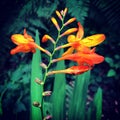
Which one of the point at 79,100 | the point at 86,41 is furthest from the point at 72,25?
the point at 86,41

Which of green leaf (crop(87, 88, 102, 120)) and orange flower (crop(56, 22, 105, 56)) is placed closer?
orange flower (crop(56, 22, 105, 56))

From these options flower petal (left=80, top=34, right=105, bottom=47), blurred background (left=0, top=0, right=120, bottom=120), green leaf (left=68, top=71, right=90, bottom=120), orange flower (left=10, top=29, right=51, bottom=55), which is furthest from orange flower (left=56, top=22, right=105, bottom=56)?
blurred background (left=0, top=0, right=120, bottom=120)

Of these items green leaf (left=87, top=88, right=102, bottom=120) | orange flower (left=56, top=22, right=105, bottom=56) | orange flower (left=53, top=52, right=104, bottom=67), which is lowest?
green leaf (left=87, top=88, right=102, bottom=120)

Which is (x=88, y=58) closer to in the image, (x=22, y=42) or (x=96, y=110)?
(x=22, y=42)

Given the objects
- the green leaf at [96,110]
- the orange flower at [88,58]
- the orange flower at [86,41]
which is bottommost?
the green leaf at [96,110]

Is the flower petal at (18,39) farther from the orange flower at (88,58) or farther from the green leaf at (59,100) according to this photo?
the green leaf at (59,100)

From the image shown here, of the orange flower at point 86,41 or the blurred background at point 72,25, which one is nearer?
the orange flower at point 86,41

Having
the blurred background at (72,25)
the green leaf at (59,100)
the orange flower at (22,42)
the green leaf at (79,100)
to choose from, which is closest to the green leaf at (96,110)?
the green leaf at (79,100)

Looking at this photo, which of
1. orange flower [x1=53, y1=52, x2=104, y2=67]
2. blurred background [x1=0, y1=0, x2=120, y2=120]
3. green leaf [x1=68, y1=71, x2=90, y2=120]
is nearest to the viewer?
orange flower [x1=53, y1=52, x2=104, y2=67]

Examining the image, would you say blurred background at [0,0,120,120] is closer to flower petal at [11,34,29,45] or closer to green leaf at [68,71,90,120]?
green leaf at [68,71,90,120]
